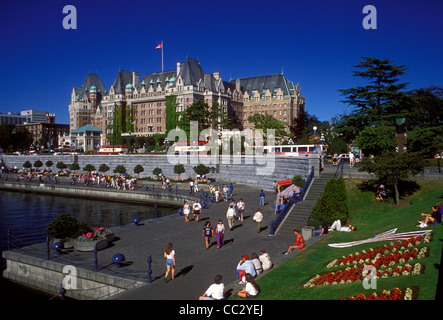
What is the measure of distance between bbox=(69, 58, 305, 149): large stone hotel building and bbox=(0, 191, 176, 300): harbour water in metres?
54.5

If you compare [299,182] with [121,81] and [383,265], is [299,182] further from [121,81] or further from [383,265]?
[121,81]

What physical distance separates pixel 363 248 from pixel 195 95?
3411 inches

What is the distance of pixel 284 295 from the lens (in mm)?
11273

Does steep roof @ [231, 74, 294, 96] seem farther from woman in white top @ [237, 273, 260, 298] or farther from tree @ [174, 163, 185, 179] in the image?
woman in white top @ [237, 273, 260, 298]

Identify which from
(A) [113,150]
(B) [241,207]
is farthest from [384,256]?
(A) [113,150]

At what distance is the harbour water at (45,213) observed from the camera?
29.2m

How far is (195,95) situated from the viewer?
97.6 meters

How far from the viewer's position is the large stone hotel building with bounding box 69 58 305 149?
329 ft

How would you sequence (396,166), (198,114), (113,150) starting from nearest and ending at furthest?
(396,166) < (198,114) < (113,150)

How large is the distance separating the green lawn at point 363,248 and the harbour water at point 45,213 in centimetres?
1869

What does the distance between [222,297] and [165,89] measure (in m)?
98.6
